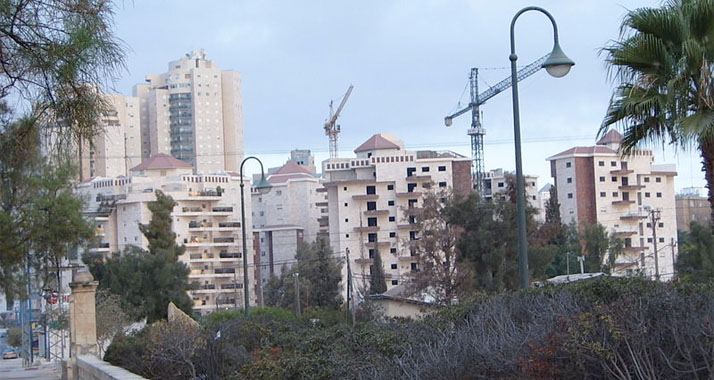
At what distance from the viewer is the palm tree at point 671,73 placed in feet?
53.0

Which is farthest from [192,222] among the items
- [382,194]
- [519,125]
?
[519,125]

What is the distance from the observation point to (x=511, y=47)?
17.6 metres

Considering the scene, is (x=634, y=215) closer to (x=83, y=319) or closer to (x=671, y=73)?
(x=83, y=319)

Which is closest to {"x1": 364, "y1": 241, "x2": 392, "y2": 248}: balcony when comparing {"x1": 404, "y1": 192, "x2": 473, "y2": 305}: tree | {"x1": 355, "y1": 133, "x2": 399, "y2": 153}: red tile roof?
{"x1": 355, "y1": 133, "x2": 399, "y2": 153}: red tile roof

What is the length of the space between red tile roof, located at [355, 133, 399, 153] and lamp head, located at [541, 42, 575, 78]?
109465mm

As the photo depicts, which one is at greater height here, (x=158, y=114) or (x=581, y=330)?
(x=158, y=114)

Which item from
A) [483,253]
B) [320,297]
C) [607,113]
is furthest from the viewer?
[320,297]

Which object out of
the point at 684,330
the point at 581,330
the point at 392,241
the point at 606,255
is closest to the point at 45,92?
the point at 581,330

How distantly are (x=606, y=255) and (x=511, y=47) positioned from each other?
8594cm

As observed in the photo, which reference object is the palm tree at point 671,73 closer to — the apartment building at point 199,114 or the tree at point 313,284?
the tree at point 313,284

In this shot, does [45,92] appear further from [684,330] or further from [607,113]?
[607,113]

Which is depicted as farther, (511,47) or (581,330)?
(511,47)

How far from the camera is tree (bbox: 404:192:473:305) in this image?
58.1 m

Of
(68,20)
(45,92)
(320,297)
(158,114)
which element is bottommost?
(320,297)
